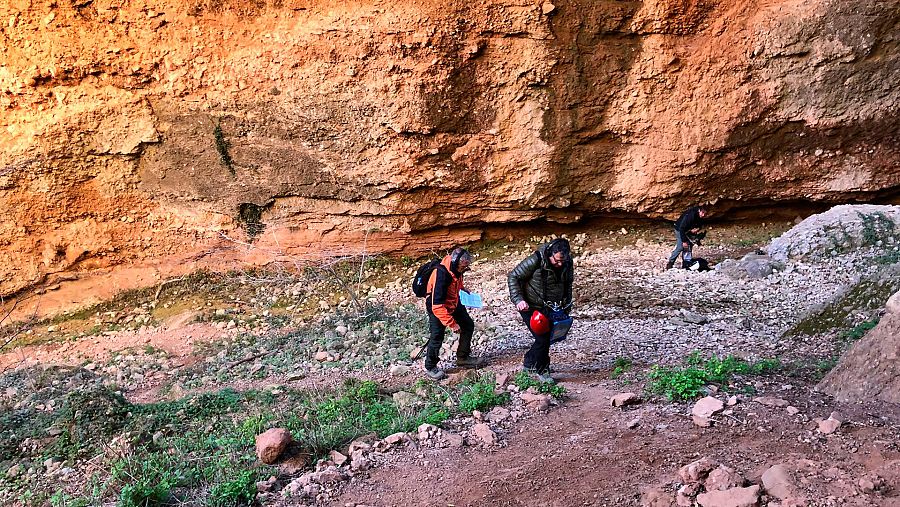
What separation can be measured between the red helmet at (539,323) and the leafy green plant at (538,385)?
0.42 m

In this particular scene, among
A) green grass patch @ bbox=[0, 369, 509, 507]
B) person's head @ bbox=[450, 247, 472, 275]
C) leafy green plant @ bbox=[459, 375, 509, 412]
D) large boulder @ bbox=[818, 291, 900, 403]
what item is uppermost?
person's head @ bbox=[450, 247, 472, 275]

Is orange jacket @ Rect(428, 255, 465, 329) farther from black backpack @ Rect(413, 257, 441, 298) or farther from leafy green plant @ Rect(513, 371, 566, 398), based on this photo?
leafy green plant @ Rect(513, 371, 566, 398)

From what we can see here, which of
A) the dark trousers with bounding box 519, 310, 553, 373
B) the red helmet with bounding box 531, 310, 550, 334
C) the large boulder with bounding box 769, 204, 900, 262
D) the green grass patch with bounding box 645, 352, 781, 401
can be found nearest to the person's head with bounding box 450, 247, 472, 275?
the dark trousers with bounding box 519, 310, 553, 373

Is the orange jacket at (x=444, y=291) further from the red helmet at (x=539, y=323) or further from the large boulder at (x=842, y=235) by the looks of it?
the large boulder at (x=842, y=235)

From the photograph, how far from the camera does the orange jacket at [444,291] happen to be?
576cm

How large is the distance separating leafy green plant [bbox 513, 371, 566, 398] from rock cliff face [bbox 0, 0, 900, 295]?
232 inches

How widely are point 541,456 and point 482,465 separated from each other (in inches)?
16.1

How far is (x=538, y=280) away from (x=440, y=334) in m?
1.27

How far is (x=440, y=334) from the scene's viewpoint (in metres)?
6.09

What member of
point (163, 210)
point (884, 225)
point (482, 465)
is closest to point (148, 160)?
point (163, 210)

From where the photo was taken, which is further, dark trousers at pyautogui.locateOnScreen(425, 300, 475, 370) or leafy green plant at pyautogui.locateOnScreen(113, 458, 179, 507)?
dark trousers at pyautogui.locateOnScreen(425, 300, 475, 370)

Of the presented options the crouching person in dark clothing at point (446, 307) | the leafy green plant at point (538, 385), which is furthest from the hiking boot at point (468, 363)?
the leafy green plant at point (538, 385)

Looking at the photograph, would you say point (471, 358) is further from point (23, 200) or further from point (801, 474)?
point (23, 200)

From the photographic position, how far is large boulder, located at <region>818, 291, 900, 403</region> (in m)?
4.23
